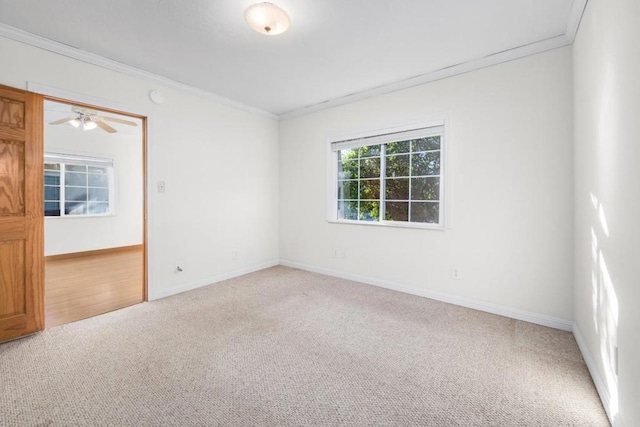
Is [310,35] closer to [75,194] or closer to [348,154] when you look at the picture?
[348,154]

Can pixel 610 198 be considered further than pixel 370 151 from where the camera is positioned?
No

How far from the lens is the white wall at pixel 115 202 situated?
531 cm

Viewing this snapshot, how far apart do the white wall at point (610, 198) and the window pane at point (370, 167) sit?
2.07 m

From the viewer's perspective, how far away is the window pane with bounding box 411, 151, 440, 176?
132 inches

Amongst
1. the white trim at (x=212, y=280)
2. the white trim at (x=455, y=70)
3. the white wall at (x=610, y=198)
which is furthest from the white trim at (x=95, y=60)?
the white wall at (x=610, y=198)

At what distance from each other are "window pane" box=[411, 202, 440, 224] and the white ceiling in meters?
1.42

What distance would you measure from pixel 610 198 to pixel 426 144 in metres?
2.02

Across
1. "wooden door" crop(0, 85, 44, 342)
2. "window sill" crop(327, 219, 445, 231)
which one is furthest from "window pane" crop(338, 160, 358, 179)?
"wooden door" crop(0, 85, 44, 342)

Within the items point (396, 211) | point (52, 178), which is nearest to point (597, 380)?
point (396, 211)

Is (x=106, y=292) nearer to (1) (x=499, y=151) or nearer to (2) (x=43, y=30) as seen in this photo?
(2) (x=43, y=30)

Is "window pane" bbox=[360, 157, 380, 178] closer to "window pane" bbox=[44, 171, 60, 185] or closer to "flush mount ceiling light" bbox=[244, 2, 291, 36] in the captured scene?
"flush mount ceiling light" bbox=[244, 2, 291, 36]

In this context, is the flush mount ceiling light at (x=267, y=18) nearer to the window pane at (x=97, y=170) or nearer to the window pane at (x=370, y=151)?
the window pane at (x=370, y=151)

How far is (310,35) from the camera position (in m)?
2.47

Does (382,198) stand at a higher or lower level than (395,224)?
higher
